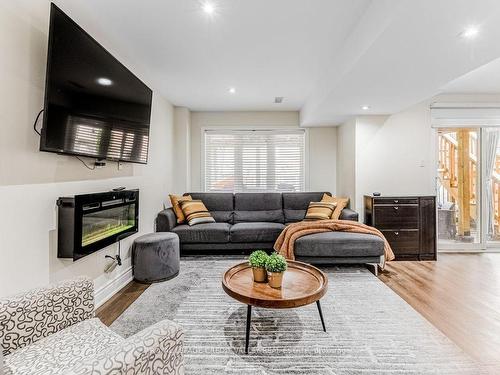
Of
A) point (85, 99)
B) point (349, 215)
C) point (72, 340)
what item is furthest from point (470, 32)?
point (72, 340)

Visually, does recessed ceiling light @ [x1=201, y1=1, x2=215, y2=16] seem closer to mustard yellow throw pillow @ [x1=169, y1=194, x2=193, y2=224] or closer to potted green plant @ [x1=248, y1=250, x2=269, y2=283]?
potted green plant @ [x1=248, y1=250, x2=269, y2=283]

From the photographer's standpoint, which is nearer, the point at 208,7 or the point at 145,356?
the point at 145,356

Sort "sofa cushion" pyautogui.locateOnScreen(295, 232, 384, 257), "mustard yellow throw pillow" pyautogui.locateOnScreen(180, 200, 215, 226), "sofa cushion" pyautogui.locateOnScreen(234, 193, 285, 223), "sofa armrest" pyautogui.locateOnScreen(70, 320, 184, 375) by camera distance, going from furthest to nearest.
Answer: "sofa cushion" pyautogui.locateOnScreen(234, 193, 285, 223) → "mustard yellow throw pillow" pyautogui.locateOnScreen(180, 200, 215, 226) → "sofa cushion" pyautogui.locateOnScreen(295, 232, 384, 257) → "sofa armrest" pyautogui.locateOnScreen(70, 320, 184, 375)

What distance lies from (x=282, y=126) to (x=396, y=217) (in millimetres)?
2677

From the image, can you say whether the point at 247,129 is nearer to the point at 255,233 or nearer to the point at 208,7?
the point at 255,233

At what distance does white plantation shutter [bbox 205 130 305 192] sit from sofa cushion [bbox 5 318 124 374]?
4.10 meters

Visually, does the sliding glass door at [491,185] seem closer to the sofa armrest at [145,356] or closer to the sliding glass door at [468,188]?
the sliding glass door at [468,188]

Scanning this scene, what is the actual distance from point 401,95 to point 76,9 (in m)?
3.55

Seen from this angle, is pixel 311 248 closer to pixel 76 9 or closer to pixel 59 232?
pixel 59 232

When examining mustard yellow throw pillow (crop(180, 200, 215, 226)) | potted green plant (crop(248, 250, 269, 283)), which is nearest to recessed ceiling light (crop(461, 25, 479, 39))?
potted green plant (crop(248, 250, 269, 283))

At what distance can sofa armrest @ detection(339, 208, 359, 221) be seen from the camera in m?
3.99

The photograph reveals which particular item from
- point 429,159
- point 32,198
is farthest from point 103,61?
point 429,159

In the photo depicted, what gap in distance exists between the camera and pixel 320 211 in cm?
430

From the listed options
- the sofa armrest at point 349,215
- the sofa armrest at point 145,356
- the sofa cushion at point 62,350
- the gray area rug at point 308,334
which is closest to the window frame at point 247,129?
the sofa armrest at point 349,215
